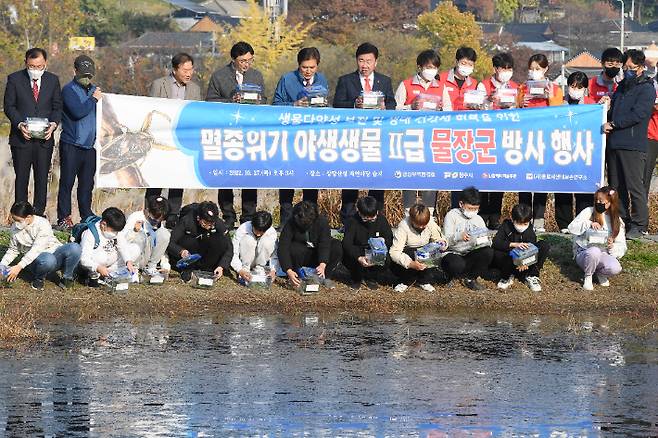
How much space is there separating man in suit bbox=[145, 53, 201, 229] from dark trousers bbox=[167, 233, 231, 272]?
1.09m

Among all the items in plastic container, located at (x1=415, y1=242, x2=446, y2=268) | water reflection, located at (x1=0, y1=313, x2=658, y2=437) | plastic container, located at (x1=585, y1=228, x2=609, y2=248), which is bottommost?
water reflection, located at (x1=0, y1=313, x2=658, y2=437)

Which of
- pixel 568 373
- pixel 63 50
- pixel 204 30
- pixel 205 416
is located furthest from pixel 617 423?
pixel 204 30

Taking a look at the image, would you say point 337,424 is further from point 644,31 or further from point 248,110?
point 644,31

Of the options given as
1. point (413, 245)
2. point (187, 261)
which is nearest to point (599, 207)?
point (413, 245)

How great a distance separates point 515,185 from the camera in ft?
→ 56.2

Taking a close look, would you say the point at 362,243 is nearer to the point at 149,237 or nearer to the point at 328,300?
the point at 328,300

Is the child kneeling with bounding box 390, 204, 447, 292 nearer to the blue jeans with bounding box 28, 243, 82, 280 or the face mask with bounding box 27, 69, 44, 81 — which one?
the blue jeans with bounding box 28, 243, 82, 280

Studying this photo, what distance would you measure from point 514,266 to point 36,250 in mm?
4690

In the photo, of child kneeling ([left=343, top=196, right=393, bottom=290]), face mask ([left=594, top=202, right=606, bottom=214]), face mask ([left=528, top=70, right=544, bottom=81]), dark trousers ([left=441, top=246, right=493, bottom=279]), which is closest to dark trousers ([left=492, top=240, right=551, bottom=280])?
dark trousers ([left=441, top=246, right=493, bottom=279])

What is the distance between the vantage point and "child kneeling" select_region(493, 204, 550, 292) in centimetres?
1593

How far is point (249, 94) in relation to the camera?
17.0 m

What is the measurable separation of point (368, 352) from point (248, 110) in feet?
15.5

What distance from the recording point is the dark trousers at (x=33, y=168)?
1681 cm

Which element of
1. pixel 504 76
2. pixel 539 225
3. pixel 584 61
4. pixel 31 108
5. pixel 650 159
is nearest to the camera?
pixel 31 108
